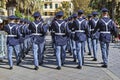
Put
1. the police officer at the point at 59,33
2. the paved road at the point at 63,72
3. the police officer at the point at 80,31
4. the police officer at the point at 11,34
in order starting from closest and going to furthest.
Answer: the paved road at the point at 63,72
the police officer at the point at 59,33
the police officer at the point at 80,31
the police officer at the point at 11,34

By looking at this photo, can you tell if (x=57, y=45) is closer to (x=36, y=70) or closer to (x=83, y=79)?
(x=36, y=70)

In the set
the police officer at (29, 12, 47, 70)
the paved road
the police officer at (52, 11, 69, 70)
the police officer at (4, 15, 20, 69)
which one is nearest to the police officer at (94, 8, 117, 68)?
the paved road

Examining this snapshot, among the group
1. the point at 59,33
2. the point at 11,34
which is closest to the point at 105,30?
the point at 59,33

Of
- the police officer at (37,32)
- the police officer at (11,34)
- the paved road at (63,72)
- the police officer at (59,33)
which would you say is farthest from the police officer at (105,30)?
the police officer at (11,34)

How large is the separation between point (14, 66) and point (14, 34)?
3.67 feet

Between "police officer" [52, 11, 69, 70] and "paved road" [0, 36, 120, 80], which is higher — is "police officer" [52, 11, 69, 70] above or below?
above

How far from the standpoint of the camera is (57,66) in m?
13.2

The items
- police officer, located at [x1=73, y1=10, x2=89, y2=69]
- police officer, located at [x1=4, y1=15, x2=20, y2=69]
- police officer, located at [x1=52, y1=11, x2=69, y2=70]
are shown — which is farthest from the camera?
police officer, located at [x1=4, y1=15, x2=20, y2=69]

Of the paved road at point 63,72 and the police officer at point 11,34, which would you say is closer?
the paved road at point 63,72

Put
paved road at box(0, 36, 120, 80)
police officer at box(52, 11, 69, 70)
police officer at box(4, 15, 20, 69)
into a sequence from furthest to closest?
police officer at box(4, 15, 20, 69) → police officer at box(52, 11, 69, 70) → paved road at box(0, 36, 120, 80)

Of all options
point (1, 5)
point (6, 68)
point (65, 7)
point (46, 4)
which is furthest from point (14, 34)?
point (46, 4)

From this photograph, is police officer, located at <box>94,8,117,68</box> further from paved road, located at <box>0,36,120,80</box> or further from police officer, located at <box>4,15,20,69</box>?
police officer, located at <box>4,15,20,69</box>

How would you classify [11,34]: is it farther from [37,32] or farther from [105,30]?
[105,30]

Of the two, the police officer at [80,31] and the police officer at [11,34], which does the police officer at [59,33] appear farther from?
the police officer at [11,34]
